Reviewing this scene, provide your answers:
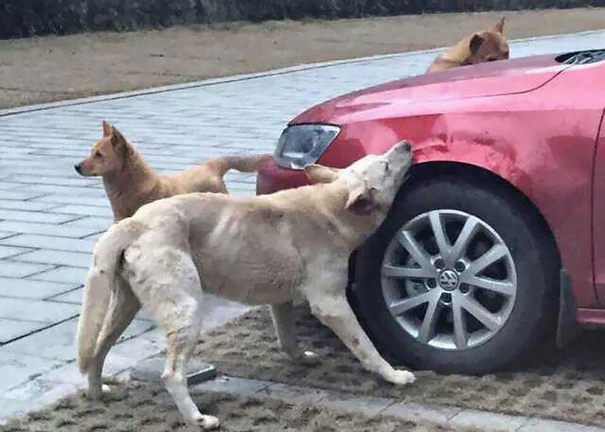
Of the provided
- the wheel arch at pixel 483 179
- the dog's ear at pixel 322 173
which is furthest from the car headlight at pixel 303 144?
the wheel arch at pixel 483 179

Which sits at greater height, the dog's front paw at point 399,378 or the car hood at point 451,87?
the car hood at point 451,87

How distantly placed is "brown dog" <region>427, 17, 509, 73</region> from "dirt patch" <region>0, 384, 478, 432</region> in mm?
4162

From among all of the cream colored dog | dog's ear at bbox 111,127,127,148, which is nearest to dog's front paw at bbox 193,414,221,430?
the cream colored dog

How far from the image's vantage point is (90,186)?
9328 mm

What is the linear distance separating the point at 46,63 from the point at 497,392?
48.7ft

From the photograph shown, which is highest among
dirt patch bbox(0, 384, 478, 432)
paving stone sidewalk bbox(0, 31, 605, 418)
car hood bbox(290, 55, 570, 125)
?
car hood bbox(290, 55, 570, 125)

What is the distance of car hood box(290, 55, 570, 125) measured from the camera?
5.13 m

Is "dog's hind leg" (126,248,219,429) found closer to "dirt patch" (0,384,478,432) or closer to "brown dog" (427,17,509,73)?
"dirt patch" (0,384,478,432)

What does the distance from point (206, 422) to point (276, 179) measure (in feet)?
4.70

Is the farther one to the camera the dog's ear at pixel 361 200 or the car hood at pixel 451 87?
the car hood at pixel 451 87

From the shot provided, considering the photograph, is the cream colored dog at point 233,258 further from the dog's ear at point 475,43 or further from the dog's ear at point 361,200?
the dog's ear at point 475,43

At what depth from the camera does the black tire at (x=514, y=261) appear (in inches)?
194

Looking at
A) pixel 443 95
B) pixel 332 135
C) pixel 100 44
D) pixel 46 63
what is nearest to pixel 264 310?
pixel 332 135

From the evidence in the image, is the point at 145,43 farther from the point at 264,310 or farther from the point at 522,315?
the point at 522,315
